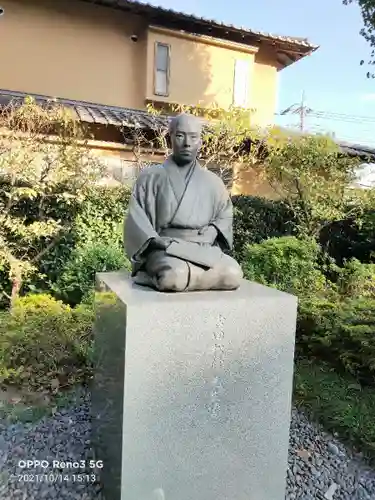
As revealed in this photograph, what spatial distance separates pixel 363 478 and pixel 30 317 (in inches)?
133

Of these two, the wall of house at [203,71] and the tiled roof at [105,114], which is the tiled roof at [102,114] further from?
the wall of house at [203,71]

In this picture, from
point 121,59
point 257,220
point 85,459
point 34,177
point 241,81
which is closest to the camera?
point 85,459

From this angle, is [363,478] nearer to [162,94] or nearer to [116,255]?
[116,255]

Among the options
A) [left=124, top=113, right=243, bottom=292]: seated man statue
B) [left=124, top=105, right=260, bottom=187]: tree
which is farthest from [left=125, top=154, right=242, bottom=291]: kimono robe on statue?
[left=124, top=105, right=260, bottom=187]: tree

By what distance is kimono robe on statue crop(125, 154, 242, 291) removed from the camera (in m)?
2.26

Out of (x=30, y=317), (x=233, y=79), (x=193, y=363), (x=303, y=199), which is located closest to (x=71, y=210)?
(x=30, y=317)

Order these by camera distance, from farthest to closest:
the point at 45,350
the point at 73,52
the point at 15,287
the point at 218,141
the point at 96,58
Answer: the point at 96,58 → the point at 73,52 → the point at 218,141 → the point at 15,287 → the point at 45,350

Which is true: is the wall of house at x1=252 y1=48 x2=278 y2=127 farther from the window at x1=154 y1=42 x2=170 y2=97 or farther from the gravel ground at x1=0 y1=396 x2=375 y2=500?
the gravel ground at x1=0 y1=396 x2=375 y2=500

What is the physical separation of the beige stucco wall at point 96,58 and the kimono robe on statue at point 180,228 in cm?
715

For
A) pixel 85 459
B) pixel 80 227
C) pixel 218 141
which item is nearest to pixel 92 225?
pixel 80 227

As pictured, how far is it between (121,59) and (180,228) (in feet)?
25.9

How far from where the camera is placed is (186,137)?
2.39 metres

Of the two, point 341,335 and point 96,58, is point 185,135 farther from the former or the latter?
point 96,58

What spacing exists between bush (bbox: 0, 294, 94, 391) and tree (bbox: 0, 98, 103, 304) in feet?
4.38
